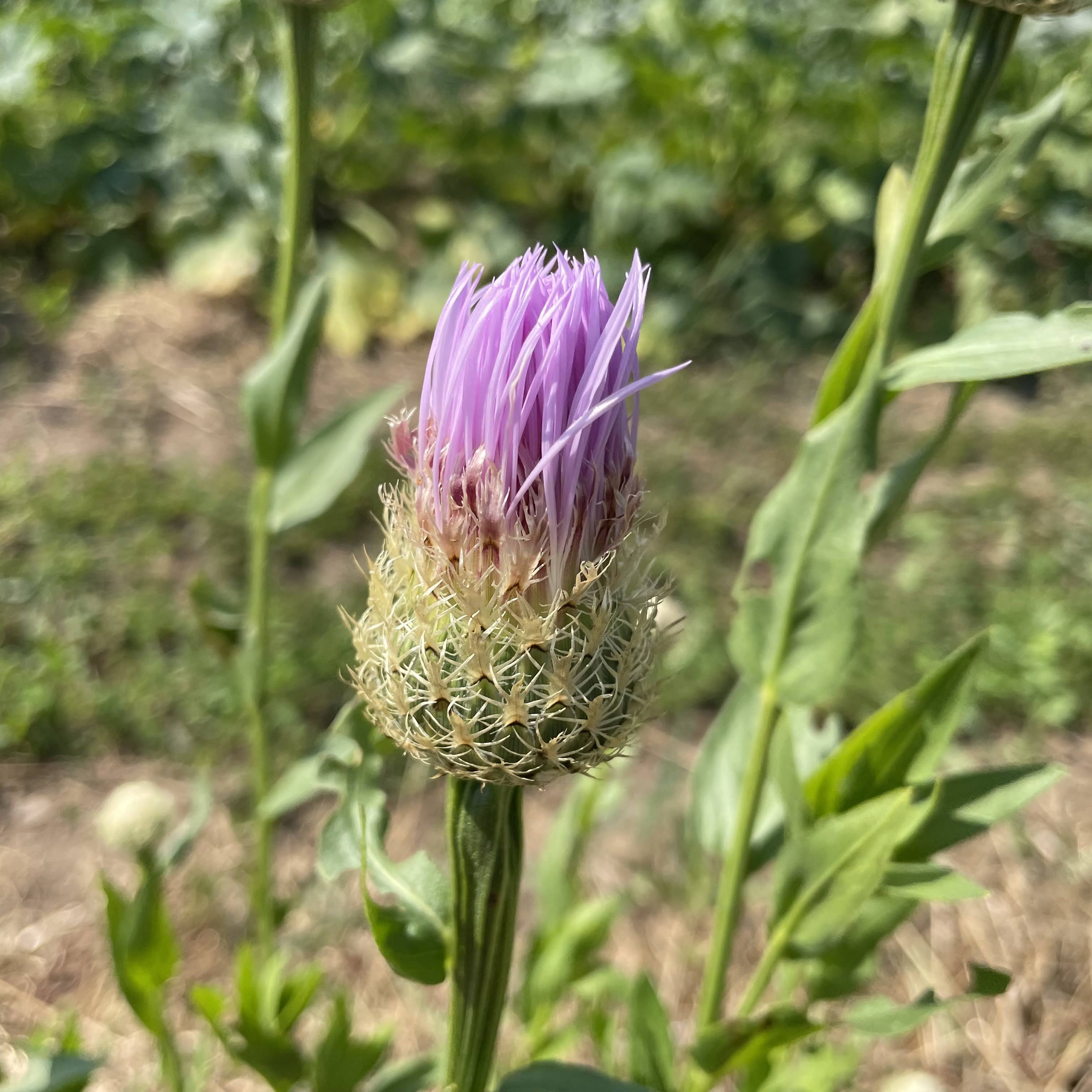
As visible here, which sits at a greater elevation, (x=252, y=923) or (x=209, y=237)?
(x=209, y=237)

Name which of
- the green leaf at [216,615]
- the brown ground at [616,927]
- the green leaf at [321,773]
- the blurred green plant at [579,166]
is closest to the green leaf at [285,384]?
the green leaf at [216,615]

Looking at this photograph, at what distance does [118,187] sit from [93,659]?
9.97ft

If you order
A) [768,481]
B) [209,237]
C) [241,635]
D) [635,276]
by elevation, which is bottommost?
[768,481]

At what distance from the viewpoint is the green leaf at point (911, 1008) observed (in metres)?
1.38

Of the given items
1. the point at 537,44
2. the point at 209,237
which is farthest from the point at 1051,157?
the point at 209,237

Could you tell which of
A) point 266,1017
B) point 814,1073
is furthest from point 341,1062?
point 814,1073

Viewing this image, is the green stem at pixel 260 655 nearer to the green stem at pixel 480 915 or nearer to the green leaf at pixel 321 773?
the green leaf at pixel 321 773

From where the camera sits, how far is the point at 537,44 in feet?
18.4

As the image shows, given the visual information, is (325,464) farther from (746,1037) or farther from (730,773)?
(746,1037)

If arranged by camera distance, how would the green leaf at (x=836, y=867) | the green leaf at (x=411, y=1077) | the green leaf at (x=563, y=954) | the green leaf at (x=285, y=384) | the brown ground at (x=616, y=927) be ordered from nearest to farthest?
the green leaf at (x=836, y=867), the green leaf at (x=411, y=1077), the green leaf at (x=285, y=384), the green leaf at (x=563, y=954), the brown ground at (x=616, y=927)

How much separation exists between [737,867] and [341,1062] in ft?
2.32

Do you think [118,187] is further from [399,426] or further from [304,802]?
[399,426]

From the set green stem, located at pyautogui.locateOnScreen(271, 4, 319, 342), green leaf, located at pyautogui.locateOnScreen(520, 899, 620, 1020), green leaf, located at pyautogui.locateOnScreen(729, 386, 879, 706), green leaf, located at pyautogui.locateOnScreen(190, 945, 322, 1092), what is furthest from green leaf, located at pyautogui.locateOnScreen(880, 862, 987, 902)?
green stem, located at pyautogui.locateOnScreen(271, 4, 319, 342)

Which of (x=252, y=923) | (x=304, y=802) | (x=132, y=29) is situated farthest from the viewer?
(x=132, y=29)
